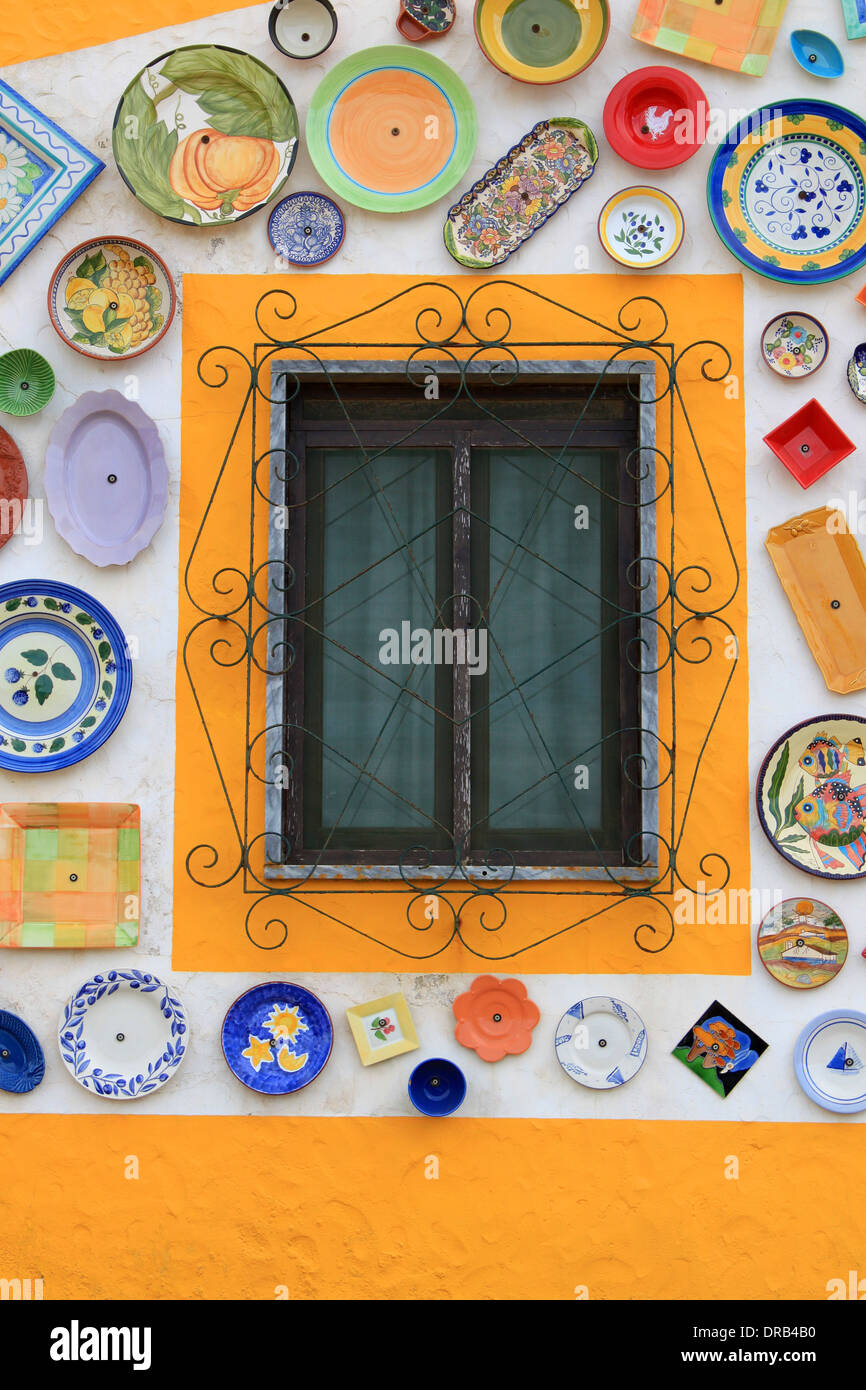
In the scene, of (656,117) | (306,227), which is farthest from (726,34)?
(306,227)

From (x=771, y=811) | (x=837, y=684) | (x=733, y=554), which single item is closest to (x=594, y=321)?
(x=733, y=554)

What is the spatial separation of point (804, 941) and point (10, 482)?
241 centimetres

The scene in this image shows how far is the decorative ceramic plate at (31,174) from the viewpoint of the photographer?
3508 millimetres

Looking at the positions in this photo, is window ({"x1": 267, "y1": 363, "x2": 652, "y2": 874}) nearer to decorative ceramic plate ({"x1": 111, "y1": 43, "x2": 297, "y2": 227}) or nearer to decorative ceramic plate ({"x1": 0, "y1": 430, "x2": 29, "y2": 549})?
decorative ceramic plate ({"x1": 111, "y1": 43, "x2": 297, "y2": 227})

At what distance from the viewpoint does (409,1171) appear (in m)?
3.40

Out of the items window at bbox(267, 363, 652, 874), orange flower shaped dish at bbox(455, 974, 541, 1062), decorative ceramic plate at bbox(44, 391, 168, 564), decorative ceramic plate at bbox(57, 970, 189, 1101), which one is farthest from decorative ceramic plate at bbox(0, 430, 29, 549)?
orange flower shaped dish at bbox(455, 974, 541, 1062)

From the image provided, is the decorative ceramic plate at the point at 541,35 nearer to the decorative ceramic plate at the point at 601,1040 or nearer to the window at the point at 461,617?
the window at the point at 461,617

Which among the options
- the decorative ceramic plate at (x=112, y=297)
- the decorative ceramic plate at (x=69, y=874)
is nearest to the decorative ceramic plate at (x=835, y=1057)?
the decorative ceramic plate at (x=69, y=874)

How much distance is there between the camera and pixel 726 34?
3492 millimetres

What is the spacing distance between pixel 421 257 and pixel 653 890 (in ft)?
5.82

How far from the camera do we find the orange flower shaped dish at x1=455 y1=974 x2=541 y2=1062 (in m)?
3.41

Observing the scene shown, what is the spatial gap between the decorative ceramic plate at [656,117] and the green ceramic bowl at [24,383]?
1612 mm

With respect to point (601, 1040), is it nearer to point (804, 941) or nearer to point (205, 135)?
point (804, 941)

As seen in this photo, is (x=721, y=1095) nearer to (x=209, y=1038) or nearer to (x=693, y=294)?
(x=209, y=1038)
